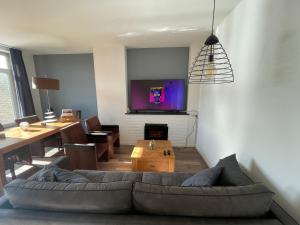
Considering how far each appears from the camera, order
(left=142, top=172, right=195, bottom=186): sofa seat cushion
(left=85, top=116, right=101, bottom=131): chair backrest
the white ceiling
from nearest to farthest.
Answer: (left=142, top=172, right=195, bottom=186): sofa seat cushion, the white ceiling, (left=85, top=116, right=101, bottom=131): chair backrest

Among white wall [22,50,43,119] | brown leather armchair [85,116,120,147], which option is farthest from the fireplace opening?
white wall [22,50,43,119]

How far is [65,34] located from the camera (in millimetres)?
2773

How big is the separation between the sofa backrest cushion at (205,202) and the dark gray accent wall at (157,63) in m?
3.19

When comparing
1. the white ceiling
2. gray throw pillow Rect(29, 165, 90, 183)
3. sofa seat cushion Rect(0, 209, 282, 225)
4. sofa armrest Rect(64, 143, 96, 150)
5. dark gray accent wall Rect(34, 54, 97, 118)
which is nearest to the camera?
sofa seat cushion Rect(0, 209, 282, 225)

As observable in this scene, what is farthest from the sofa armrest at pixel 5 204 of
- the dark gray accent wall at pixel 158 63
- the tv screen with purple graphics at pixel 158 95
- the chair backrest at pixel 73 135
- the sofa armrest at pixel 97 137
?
the dark gray accent wall at pixel 158 63

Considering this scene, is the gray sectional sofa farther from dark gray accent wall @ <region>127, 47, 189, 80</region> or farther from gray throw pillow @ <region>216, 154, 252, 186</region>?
dark gray accent wall @ <region>127, 47, 189, 80</region>

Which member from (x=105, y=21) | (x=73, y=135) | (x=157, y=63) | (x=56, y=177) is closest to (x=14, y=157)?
(x=73, y=135)

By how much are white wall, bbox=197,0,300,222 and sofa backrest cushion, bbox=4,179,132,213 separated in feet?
3.70

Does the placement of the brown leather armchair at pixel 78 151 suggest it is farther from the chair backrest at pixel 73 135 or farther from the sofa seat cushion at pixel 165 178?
the sofa seat cushion at pixel 165 178

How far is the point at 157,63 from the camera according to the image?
384cm

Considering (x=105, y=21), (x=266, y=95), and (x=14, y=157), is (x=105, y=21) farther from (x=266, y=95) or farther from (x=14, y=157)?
(x=14, y=157)

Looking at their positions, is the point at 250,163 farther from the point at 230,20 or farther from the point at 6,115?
the point at 6,115

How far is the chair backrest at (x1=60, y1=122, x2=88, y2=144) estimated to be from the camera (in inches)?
98.7

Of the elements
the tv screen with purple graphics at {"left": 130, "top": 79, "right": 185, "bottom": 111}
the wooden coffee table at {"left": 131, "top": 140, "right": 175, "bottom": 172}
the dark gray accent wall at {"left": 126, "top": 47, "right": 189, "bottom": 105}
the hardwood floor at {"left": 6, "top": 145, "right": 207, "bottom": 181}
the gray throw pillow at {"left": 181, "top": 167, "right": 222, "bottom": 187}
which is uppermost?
the dark gray accent wall at {"left": 126, "top": 47, "right": 189, "bottom": 105}
